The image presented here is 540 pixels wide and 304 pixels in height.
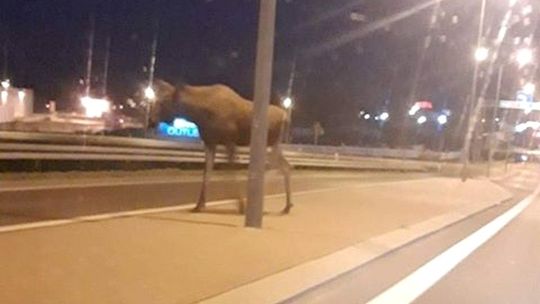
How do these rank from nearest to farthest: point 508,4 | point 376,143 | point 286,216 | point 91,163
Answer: point 286,216
point 91,163
point 508,4
point 376,143

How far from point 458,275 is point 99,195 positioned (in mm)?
12424

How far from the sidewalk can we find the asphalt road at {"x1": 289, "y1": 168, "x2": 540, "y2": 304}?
1.06 feet

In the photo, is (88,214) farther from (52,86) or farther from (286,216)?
(52,86)

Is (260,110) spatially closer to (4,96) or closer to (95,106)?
(4,96)

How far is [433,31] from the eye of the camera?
89.8 meters

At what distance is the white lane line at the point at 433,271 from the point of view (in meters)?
14.6

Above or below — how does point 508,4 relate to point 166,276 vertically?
above

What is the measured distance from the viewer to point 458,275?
17359mm

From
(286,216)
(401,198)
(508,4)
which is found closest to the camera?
(286,216)

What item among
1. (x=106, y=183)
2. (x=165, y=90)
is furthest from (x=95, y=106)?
(x=165, y=90)

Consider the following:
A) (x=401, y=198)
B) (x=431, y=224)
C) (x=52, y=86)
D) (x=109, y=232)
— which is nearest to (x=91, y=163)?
(x=401, y=198)

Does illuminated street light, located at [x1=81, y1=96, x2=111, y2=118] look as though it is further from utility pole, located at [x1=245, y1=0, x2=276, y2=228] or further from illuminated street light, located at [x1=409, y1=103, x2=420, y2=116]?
utility pole, located at [x1=245, y1=0, x2=276, y2=228]

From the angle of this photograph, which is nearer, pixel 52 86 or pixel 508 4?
pixel 508 4

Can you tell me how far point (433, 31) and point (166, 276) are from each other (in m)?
78.3
